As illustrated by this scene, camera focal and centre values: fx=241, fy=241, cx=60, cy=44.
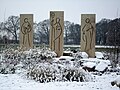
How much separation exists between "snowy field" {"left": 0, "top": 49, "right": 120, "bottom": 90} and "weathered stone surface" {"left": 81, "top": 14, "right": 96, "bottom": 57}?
3.66 meters

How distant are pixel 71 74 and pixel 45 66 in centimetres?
97

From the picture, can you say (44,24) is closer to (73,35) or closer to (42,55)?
(73,35)

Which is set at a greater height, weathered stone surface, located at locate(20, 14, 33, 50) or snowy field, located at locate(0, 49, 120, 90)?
weathered stone surface, located at locate(20, 14, 33, 50)

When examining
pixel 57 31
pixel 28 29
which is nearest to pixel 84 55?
pixel 57 31

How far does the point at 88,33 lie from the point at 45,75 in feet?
26.8

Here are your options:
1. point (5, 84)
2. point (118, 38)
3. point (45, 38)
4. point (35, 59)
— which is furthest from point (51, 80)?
point (45, 38)

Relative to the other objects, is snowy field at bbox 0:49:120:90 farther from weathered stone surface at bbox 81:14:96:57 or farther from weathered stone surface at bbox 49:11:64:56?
weathered stone surface at bbox 81:14:96:57

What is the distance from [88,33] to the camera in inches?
613

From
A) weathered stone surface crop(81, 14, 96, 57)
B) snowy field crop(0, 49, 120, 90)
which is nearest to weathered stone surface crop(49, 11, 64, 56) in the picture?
weathered stone surface crop(81, 14, 96, 57)

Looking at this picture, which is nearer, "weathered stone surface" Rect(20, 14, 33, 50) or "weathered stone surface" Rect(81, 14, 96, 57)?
"weathered stone surface" Rect(81, 14, 96, 57)

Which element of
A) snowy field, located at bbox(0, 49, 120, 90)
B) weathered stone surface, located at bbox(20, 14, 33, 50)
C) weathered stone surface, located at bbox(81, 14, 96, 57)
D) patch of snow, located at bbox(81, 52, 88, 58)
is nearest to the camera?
snowy field, located at bbox(0, 49, 120, 90)

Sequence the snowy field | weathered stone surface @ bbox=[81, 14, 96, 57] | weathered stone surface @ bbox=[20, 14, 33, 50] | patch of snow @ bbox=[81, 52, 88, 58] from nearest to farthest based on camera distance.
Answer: the snowy field, patch of snow @ bbox=[81, 52, 88, 58], weathered stone surface @ bbox=[81, 14, 96, 57], weathered stone surface @ bbox=[20, 14, 33, 50]

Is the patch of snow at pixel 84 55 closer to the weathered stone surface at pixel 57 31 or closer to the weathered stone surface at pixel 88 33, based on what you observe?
the weathered stone surface at pixel 88 33

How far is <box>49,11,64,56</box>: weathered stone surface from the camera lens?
51.0ft
